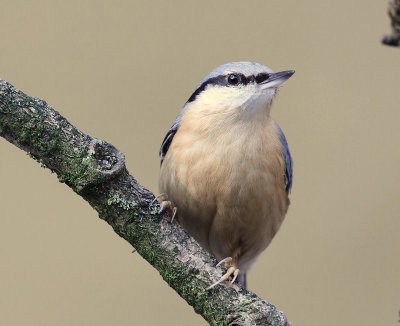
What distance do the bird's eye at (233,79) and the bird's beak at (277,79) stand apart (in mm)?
88

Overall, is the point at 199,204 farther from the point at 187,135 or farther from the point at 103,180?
the point at 103,180

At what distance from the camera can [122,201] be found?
1750mm

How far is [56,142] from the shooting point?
1.67 metres

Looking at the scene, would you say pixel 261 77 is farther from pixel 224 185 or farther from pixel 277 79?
pixel 224 185

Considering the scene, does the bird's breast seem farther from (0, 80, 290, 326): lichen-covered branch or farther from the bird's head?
(0, 80, 290, 326): lichen-covered branch

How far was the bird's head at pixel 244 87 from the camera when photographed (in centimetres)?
230

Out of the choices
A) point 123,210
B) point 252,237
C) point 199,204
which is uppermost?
point 123,210

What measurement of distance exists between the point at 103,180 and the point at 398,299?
196 cm

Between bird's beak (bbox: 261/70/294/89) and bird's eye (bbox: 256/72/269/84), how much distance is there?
2 cm

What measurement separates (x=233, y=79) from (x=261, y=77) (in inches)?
3.7

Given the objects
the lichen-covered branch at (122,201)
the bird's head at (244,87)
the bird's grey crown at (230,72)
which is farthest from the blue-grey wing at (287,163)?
the lichen-covered branch at (122,201)

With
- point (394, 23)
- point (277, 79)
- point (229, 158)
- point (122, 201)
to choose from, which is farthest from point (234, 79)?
point (394, 23)

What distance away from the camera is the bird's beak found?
227 cm

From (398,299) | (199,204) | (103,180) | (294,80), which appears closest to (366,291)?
(398,299)
